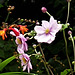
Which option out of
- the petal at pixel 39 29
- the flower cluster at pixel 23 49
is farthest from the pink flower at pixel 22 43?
the petal at pixel 39 29

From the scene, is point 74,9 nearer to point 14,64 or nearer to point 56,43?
point 56,43

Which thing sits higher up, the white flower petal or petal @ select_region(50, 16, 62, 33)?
petal @ select_region(50, 16, 62, 33)

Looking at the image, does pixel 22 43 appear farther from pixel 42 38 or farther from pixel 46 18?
pixel 46 18

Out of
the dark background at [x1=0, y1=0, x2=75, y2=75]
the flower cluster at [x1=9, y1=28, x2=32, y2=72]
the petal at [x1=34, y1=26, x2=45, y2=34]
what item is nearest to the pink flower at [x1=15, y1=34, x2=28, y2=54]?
the flower cluster at [x1=9, y1=28, x2=32, y2=72]

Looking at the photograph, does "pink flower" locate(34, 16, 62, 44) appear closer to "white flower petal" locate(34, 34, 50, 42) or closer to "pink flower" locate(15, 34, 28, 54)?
"white flower petal" locate(34, 34, 50, 42)

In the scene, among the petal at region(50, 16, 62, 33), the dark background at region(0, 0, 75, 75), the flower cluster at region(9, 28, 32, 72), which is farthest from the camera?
the dark background at region(0, 0, 75, 75)

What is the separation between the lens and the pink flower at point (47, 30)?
1.12 m

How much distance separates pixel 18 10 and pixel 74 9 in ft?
1.98

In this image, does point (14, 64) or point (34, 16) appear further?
point (34, 16)

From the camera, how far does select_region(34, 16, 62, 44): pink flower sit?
44.0 inches

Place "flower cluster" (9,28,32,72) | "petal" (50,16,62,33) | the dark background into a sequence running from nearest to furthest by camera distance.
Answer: "petal" (50,16,62,33), "flower cluster" (9,28,32,72), the dark background

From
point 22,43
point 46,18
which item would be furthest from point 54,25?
point 46,18

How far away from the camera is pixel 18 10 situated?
2.33 meters

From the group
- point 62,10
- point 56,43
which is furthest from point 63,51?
point 62,10
